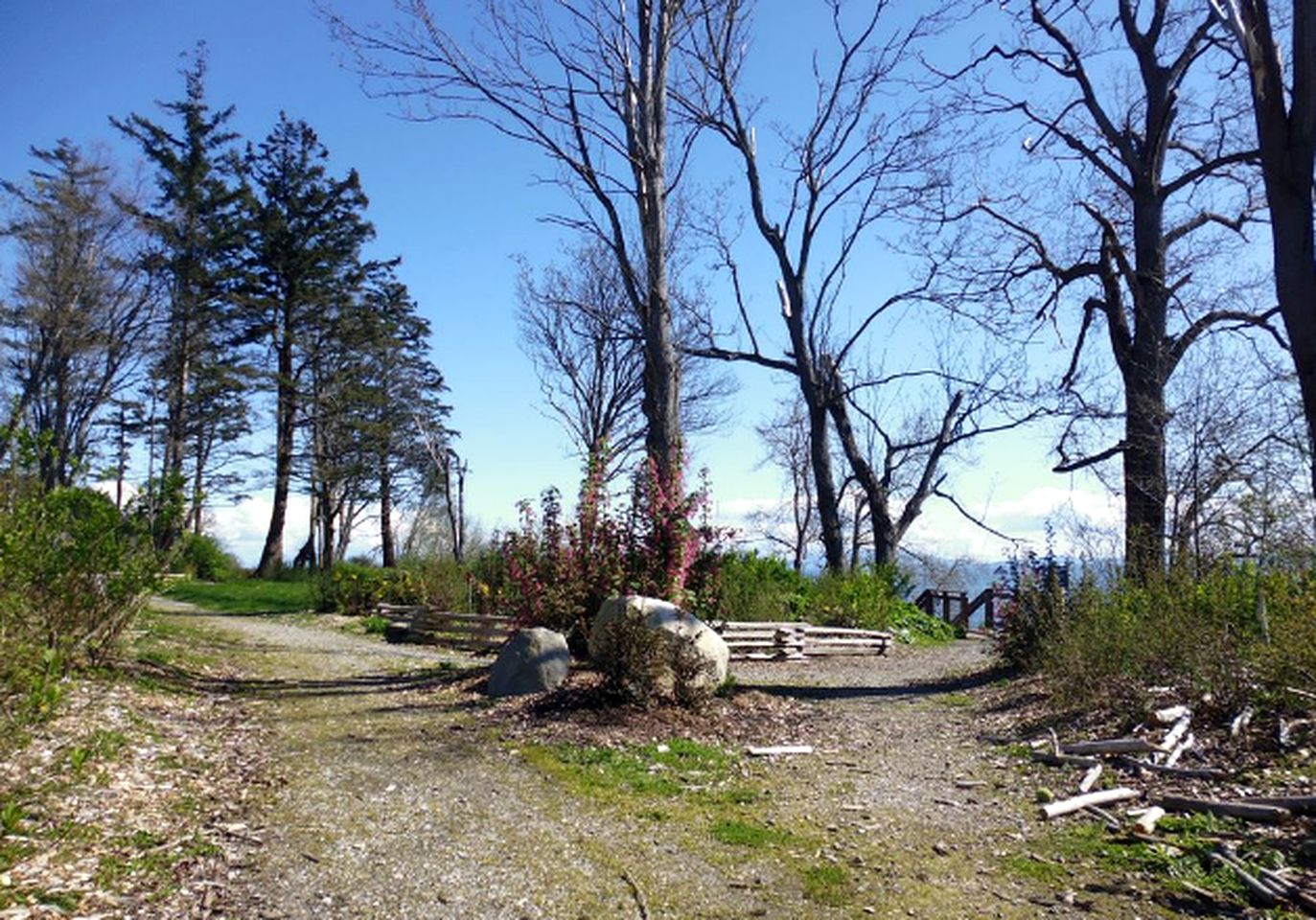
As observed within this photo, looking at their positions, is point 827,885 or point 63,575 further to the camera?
point 63,575

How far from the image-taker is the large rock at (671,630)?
764 cm

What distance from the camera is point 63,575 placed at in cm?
683

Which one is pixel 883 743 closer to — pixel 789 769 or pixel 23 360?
pixel 789 769

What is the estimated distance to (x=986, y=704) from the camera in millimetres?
8945

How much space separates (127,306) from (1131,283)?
83.1ft

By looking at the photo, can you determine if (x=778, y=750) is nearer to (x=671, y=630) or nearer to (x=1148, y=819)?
(x=671, y=630)

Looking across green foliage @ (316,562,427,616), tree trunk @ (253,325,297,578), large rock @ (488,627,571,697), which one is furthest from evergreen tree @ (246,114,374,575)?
large rock @ (488,627,571,697)

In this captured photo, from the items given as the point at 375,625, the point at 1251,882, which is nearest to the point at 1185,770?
the point at 1251,882

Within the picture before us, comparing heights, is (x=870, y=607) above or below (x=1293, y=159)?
below

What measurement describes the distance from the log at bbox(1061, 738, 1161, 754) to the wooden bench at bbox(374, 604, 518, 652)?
7.18 meters

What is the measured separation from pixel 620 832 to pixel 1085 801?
8.27 feet

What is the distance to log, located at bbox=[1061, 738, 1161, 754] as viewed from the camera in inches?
229

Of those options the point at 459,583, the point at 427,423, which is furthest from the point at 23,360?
the point at 459,583

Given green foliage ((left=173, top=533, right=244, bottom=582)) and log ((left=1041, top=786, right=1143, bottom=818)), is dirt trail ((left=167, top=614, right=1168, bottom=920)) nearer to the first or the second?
log ((left=1041, top=786, right=1143, bottom=818))
